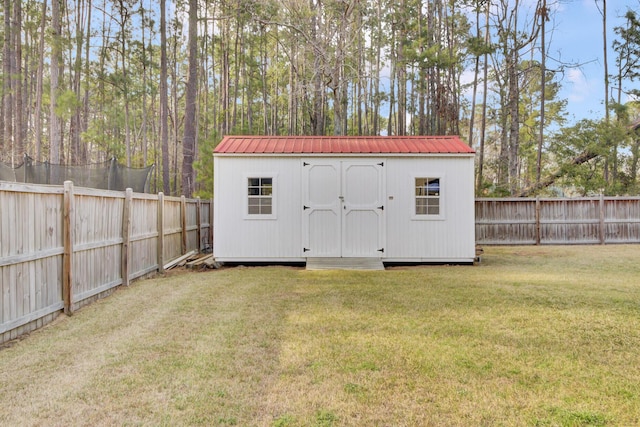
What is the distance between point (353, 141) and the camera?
8867 mm

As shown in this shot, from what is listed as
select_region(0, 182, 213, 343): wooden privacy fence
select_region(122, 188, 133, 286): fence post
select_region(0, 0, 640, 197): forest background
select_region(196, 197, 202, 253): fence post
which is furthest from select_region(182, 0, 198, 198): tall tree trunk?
select_region(122, 188, 133, 286): fence post

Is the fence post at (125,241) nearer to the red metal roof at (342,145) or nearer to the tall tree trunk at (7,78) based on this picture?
the red metal roof at (342,145)

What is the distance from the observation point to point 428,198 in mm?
8289

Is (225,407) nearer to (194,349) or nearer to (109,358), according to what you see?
(194,349)

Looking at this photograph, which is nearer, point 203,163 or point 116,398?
point 116,398

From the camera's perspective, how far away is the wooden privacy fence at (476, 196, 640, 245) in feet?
40.1

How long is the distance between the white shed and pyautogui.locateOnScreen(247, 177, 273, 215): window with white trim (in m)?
0.02

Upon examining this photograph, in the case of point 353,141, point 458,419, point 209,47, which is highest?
point 209,47

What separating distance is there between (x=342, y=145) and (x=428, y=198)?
83.6 inches

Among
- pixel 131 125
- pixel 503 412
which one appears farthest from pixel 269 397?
pixel 131 125

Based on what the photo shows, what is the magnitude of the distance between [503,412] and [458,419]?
0.29 m

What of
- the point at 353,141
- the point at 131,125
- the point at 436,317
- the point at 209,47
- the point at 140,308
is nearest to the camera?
the point at 436,317

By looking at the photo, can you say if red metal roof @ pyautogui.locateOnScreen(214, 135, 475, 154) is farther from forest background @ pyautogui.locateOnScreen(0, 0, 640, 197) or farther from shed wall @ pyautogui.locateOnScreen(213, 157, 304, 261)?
forest background @ pyautogui.locateOnScreen(0, 0, 640, 197)

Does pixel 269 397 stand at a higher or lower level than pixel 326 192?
lower
